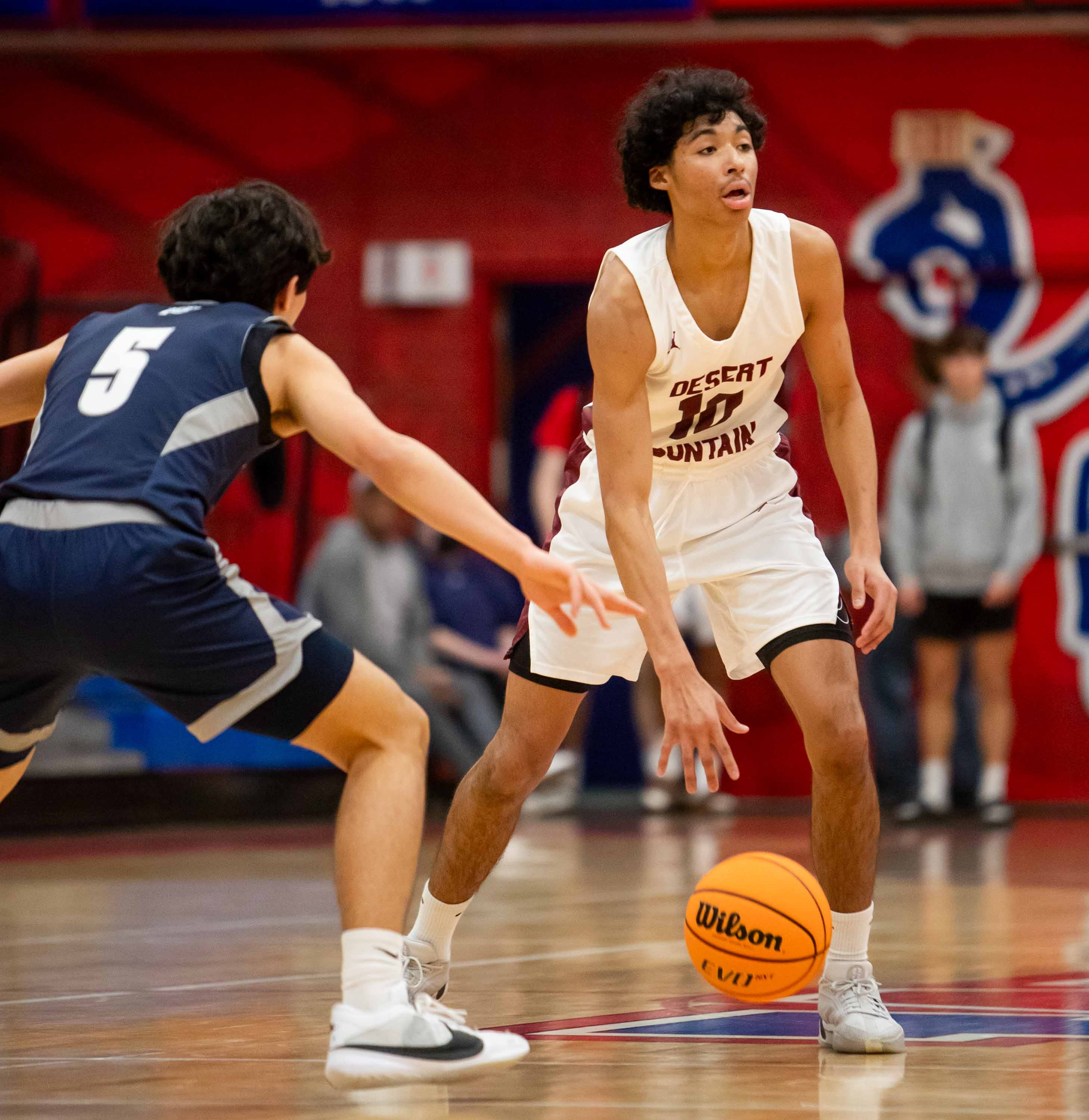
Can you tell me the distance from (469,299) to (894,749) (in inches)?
147

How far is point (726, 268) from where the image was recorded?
478 centimetres

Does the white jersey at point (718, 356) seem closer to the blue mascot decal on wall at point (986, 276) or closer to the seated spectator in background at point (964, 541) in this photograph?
the seated spectator in background at point (964, 541)

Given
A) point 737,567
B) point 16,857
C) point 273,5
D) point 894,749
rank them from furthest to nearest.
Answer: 1. point 894,749
2. point 273,5
3. point 16,857
4. point 737,567

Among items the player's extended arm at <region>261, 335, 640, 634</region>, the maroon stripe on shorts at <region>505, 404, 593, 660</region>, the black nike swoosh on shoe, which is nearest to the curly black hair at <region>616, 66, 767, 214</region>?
the maroon stripe on shorts at <region>505, 404, 593, 660</region>

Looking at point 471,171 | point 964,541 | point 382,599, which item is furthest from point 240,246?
point 471,171

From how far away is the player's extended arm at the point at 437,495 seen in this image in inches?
140

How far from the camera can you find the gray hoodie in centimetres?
1095

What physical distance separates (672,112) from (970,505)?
6577mm

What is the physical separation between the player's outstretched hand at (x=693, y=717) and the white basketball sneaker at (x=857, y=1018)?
58cm

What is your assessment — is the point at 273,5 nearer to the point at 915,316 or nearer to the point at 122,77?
the point at 122,77

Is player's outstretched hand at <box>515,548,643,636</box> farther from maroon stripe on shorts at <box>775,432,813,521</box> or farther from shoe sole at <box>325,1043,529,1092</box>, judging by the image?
maroon stripe on shorts at <box>775,432,813,521</box>

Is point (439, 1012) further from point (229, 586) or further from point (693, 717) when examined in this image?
point (229, 586)

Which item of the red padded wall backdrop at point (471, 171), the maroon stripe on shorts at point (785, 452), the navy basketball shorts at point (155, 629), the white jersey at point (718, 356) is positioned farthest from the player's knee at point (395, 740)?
the red padded wall backdrop at point (471, 171)

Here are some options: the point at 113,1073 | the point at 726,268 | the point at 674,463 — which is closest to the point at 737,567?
the point at 674,463
